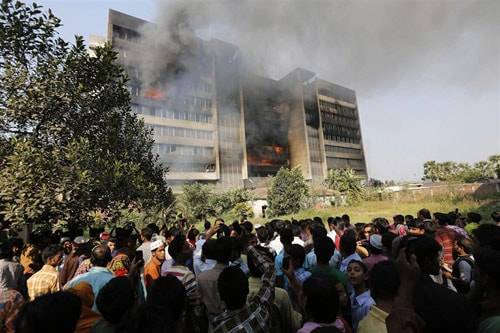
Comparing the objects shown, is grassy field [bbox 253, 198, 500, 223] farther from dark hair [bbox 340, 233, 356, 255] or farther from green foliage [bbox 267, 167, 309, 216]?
dark hair [bbox 340, 233, 356, 255]

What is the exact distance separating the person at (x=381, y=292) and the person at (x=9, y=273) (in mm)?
3966

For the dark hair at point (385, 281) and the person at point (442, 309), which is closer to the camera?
the person at point (442, 309)

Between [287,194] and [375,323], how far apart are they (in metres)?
27.4

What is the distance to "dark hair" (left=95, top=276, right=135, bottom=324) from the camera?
1680mm

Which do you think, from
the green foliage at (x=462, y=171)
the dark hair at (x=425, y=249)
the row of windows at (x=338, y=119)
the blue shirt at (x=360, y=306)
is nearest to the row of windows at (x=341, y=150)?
the row of windows at (x=338, y=119)

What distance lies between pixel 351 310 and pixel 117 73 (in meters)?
7.72

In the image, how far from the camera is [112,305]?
5.50 ft

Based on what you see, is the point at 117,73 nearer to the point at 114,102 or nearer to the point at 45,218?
the point at 114,102

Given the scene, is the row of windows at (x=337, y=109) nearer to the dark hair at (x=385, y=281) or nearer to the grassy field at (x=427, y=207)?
the grassy field at (x=427, y=207)


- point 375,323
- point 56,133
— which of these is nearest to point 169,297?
point 375,323

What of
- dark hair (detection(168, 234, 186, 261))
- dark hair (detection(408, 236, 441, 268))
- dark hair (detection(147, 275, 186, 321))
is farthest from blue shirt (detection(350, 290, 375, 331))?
dark hair (detection(168, 234, 186, 261))

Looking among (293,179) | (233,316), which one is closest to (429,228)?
(233,316)

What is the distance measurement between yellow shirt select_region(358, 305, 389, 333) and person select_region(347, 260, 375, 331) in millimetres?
673

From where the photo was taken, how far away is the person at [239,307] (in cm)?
166
